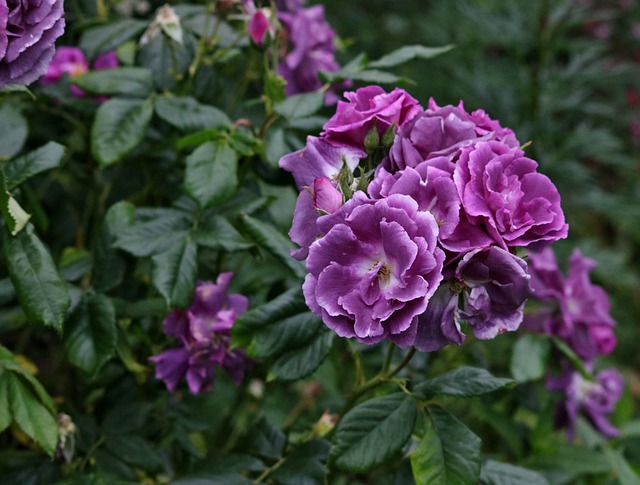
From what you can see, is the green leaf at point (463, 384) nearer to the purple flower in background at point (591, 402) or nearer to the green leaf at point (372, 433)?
the green leaf at point (372, 433)

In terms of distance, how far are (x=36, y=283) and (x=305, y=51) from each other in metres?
0.65

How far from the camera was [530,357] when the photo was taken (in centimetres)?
135

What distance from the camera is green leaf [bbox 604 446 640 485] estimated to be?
4.58 feet

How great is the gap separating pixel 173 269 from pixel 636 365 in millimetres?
2742

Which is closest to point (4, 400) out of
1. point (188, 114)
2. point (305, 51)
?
point (188, 114)

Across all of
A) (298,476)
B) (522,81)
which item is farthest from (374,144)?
(522,81)

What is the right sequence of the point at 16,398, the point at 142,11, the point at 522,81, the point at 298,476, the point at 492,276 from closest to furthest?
the point at 492,276 → the point at 16,398 → the point at 298,476 → the point at 142,11 → the point at 522,81

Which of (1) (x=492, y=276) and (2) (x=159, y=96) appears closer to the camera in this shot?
(1) (x=492, y=276)

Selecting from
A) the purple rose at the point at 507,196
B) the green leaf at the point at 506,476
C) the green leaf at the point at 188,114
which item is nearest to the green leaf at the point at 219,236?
the green leaf at the point at 188,114

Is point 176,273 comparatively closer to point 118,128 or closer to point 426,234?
point 118,128

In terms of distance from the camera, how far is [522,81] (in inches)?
92.5

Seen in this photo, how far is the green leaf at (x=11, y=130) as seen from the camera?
121 centimetres

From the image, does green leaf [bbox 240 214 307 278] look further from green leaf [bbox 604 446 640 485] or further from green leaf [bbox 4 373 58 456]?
green leaf [bbox 604 446 640 485]

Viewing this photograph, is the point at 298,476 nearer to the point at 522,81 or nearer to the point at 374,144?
the point at 374,144
